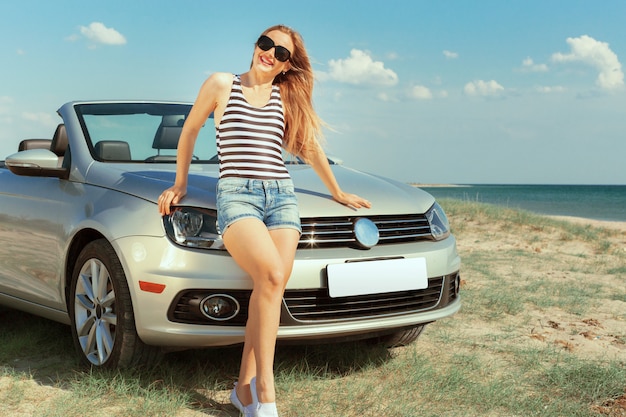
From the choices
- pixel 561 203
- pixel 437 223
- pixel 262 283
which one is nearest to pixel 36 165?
pixel 262 283

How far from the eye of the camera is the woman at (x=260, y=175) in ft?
10.2

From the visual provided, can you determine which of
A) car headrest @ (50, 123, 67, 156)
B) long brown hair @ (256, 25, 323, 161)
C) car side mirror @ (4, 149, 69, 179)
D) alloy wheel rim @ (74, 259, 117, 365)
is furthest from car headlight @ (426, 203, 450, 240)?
car headrest @ (50, 123, 67, 156)

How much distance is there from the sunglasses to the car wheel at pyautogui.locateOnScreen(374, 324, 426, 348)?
1.97 meters

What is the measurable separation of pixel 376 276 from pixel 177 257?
0.94 meters

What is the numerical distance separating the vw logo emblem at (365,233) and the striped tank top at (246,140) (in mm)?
533

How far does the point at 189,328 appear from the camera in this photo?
3.44m

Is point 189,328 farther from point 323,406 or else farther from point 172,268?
point 323,406

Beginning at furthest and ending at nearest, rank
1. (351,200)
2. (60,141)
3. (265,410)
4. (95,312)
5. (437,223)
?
(60,141) → (437,223) → (95,312) → (351,200) → (265,410)

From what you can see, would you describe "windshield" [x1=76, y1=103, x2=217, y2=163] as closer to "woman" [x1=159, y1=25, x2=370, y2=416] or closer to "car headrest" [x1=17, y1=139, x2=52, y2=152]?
"woman" [x1=159, y1=25, x2=370, y2=416]

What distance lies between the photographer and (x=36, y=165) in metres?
4.18

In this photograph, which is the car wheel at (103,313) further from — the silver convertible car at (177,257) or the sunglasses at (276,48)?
the sunglasses at (276,48)

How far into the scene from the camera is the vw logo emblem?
3621 millimetres

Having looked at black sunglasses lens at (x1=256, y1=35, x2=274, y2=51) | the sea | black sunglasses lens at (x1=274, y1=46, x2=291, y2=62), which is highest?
black sunglasses lens at (x1=256, y1=35, x2=274, y2=51)

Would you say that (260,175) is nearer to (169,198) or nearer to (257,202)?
(257,202)
